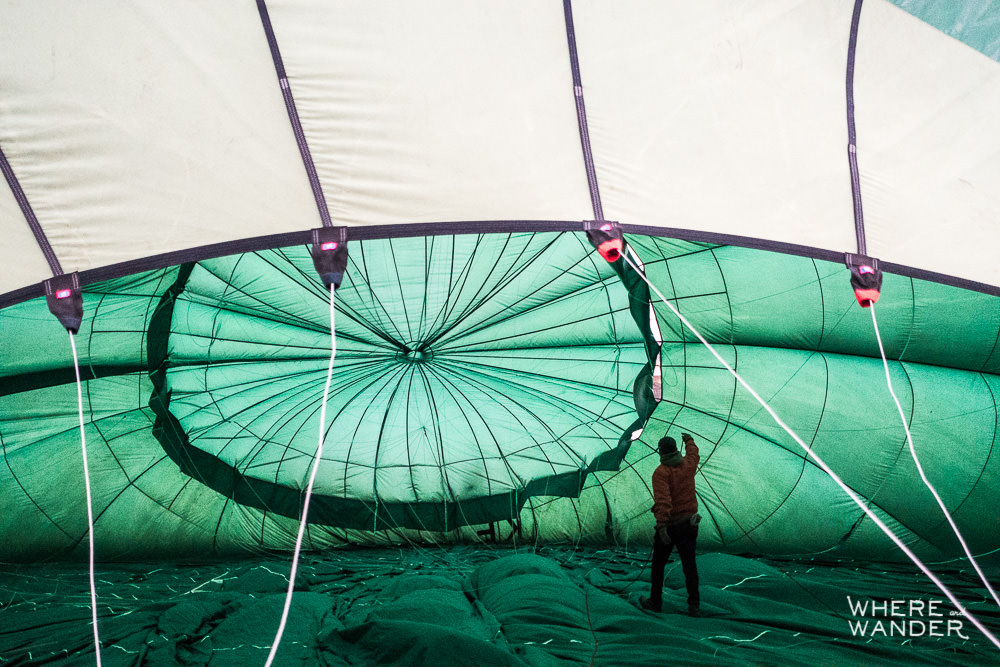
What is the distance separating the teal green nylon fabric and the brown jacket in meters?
1.99

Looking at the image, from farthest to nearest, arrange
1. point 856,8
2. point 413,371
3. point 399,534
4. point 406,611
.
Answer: point 399,534, point 413,371, point 406,611, point 856,8

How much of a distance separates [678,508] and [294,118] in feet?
10.3

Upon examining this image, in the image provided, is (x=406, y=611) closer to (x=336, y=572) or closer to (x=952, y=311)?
(x=336, y=572)

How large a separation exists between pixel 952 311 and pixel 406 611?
4.93m

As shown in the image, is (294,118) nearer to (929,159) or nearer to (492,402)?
(929,159)

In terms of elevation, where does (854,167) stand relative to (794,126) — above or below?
below

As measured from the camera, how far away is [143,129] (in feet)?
9.55

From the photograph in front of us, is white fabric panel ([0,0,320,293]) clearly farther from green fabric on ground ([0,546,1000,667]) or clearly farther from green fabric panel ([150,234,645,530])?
green fabric panel ([150,234,645,530])

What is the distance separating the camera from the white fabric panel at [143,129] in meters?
2.76

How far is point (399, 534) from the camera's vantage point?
8156mm

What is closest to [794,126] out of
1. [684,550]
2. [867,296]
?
[867,296]

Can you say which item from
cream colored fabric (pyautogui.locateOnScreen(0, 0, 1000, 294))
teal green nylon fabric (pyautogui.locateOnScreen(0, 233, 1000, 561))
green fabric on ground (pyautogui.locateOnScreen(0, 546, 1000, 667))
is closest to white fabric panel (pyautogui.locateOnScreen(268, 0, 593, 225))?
cream colored fabric (pyautogui.locateOnScreen(0, 0, 1000, 294))

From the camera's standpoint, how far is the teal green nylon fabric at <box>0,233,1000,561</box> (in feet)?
19.4

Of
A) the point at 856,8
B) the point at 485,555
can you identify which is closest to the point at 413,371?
the point at 485,555
